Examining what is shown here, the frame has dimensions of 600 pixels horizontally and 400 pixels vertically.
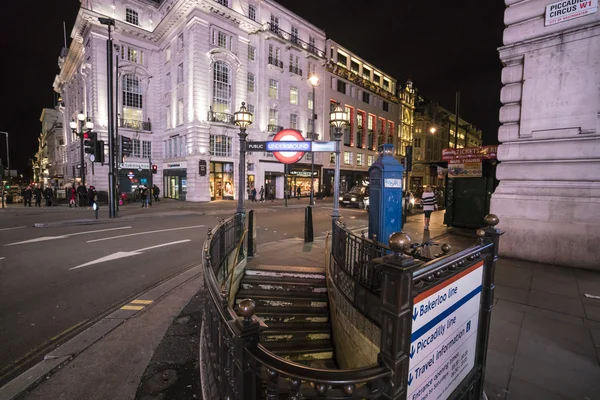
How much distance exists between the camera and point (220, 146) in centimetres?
3269

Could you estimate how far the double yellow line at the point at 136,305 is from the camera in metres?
5.31

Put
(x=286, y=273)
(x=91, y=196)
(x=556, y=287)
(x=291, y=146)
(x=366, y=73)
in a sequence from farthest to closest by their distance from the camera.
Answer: (x=366, y=73)
(x=91, y=196)
(x=291, y=146)
(x=286, y=273)
(x=556, y=287)

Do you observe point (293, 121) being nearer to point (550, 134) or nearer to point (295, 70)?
point (295, 70)

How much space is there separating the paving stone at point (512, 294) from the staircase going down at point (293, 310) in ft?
11.2

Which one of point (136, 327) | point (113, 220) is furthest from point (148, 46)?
point (136, 327)

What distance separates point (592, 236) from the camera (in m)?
6.98

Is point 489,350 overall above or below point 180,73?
below

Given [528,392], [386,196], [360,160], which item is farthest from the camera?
[360,160]

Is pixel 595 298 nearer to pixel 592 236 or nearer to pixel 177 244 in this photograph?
pixel 592 236

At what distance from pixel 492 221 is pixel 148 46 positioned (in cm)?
4361

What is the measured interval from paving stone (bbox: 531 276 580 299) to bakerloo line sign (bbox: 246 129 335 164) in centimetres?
551

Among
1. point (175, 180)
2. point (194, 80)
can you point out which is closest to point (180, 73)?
point (194, 80)

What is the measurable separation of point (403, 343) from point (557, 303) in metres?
5.29

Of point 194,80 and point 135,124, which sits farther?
point 135,124
